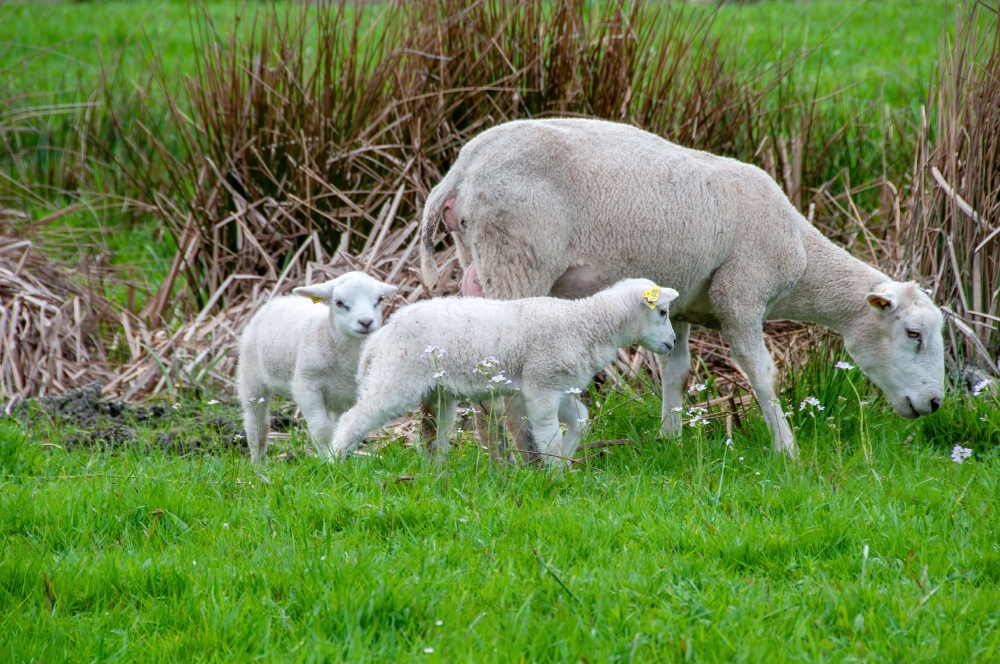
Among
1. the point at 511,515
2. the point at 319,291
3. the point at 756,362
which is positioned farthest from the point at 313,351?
the point at 756,362

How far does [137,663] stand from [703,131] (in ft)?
16.0

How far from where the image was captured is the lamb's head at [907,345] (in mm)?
4672

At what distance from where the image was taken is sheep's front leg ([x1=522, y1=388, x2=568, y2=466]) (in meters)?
3.88

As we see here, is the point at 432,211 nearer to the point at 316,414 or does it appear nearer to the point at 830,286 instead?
the point at 316,414

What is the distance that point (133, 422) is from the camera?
501 centimetres

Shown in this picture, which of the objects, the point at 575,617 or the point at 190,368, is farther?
the point at 190,368

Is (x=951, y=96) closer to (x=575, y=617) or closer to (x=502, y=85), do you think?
(x=502, y=85)

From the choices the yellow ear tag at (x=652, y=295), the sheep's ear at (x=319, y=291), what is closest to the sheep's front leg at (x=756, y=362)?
the yellow ear tag at (x=652, y=295)

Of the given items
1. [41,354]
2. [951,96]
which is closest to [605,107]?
[951,96]

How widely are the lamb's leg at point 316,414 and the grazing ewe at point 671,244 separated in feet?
2.64

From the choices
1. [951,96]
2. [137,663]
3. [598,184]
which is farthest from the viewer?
[951,96]

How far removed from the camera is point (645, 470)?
4027 millimetres

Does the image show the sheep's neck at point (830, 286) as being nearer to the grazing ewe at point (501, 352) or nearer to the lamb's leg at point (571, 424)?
the grazing ewe at point (501, 352)

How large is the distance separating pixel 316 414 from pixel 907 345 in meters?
2.61
